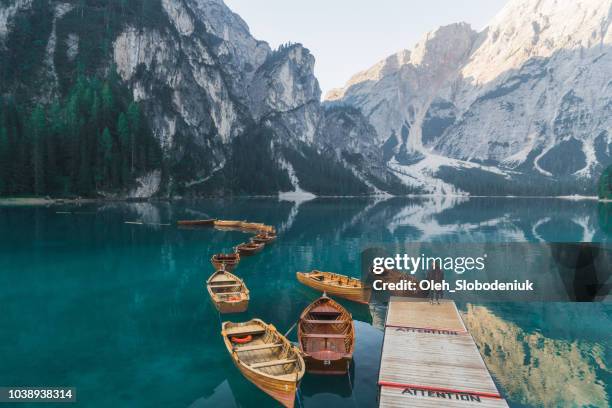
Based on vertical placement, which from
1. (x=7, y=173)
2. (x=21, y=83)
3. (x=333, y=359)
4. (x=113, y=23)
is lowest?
(x=333, y=359)

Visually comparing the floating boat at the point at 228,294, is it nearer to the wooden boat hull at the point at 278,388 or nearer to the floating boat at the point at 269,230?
the wooden boat hull at the point at 278,388

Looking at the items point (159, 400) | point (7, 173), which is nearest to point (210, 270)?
point (159, 400)

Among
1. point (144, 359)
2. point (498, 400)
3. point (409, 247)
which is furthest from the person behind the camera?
point (409, 247)

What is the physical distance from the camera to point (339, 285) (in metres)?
38.7

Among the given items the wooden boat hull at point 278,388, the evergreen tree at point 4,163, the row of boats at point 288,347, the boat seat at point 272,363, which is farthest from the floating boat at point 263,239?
the evergreen tree at point 4,163

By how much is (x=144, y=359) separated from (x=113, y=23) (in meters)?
209

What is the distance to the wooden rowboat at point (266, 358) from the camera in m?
18.9

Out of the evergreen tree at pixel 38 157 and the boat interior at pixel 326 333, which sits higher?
the evergreen tree at pixel 38 157

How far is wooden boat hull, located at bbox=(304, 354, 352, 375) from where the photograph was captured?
2212 cm

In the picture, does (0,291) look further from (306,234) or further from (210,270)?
(306,234)

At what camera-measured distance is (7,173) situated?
124m

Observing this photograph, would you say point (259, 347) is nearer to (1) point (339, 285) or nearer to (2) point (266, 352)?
(2) point (266, 352)

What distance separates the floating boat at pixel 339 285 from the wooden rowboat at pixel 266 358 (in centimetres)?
1292

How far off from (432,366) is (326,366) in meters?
5.34
